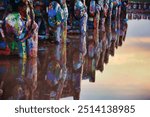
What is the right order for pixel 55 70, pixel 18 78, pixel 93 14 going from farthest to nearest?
pixel 93 14 < pixel 55 70 < pixel 18 78

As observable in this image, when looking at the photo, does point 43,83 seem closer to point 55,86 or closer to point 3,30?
point 55,86

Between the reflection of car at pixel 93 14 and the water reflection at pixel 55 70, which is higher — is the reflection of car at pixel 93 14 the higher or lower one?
the higher one

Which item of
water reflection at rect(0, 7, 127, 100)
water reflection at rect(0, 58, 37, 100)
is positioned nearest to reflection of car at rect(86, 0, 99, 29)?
water reflection at rect(0, 7, 127, 100)

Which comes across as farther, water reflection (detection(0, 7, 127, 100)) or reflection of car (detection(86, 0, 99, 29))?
reflection of car (detection(86, 0, 99, 29))

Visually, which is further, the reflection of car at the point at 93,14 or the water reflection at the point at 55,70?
the reflection of car at the point at 93,14

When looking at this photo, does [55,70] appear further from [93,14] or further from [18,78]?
[93,14]

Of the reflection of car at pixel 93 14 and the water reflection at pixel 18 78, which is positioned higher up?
the reflection of car at pixel 93 14

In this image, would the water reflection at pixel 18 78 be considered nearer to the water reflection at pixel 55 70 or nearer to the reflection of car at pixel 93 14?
the water reflection at pixel 55 70

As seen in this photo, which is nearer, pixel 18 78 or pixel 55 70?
pixel 18 78

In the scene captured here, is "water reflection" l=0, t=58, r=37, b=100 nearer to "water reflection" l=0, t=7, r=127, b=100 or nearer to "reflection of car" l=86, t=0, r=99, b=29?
"water reflection" l=0, t=7, r=127, b=100

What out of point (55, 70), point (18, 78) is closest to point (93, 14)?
point (55, 70)

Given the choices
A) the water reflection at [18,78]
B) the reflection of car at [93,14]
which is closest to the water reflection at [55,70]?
the water reflection at [18,78]

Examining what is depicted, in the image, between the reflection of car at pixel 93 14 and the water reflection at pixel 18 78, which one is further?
the reflection of car at pixel 93 14

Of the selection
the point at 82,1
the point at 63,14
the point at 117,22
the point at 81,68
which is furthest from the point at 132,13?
the point at 81,68
